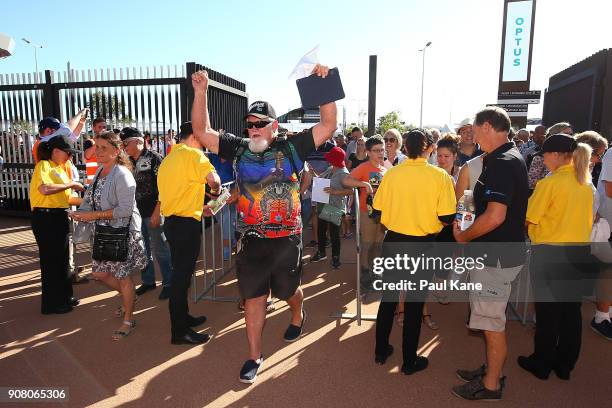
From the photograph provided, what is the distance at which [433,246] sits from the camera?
3365 millimetres

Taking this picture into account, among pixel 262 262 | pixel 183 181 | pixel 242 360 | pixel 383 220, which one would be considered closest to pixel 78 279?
pixel 183 181

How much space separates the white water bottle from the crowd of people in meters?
0.04

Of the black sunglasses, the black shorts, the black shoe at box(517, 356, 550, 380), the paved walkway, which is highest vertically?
the black sunglasses

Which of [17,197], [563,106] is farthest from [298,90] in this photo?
[563,106]

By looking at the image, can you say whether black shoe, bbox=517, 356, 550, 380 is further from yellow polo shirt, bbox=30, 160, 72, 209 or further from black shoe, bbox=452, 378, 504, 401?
yellow polo shirt, bbox=30, 160, 72, 209

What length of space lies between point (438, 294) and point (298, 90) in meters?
3.37

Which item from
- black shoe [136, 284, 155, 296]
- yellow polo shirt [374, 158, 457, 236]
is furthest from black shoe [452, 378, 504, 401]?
black shoe [136, 284, 155, 296]

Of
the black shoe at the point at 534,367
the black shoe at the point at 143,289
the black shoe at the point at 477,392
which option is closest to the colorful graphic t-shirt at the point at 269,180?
the black shoe at the point at 477,392

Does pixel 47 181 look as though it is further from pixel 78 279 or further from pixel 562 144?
pixel 562 144

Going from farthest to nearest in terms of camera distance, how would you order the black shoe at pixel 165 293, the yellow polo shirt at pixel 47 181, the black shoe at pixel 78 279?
the black shoe at pixel 78 279, the black shoe at pixel 165 293, the yellow polo shirt at pixel 47 181

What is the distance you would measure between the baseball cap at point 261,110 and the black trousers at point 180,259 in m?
1.28

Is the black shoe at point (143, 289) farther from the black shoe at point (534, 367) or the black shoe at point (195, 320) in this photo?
the black shoe at point (534, 367)

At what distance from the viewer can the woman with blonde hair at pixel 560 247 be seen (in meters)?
3.10

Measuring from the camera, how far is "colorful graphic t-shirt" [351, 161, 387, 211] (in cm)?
487
